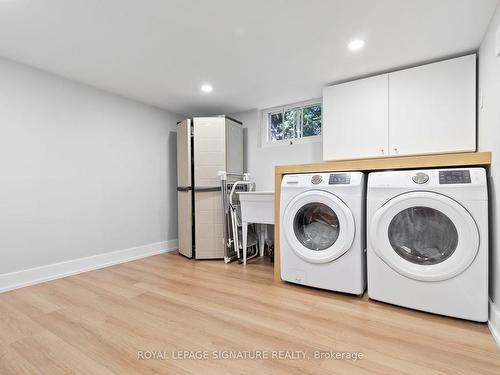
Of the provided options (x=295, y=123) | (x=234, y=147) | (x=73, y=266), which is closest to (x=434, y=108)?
(x=295, y=123)

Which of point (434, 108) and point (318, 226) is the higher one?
point (434, 108)

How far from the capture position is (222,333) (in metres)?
1.49

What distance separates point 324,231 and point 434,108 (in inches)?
56.4

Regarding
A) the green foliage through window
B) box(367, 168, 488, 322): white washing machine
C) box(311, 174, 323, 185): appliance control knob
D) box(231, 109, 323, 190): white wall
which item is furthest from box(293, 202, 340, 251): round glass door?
the green foliage through window

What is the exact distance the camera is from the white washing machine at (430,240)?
5.14ft

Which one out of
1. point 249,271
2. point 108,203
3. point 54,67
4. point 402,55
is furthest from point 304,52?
point 108,203

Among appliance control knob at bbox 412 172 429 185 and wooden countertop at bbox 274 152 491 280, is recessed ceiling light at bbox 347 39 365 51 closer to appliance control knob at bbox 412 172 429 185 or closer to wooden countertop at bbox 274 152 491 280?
wooden countertop at bbox 274 152 491 280

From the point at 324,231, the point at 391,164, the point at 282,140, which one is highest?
the point at 282,140

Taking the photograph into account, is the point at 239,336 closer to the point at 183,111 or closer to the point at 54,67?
the point at 54,67

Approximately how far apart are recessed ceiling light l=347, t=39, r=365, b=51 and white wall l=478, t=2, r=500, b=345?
0.78m

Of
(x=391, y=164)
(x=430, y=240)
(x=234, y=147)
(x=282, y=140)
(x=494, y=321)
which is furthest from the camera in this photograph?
(x=282, y=140)

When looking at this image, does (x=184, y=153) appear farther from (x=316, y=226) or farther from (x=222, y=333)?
(x=222, y=333)

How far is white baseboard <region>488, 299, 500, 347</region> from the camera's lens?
1.40 m

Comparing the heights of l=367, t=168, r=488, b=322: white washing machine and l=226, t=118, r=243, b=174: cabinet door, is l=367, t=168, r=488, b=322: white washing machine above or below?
below
